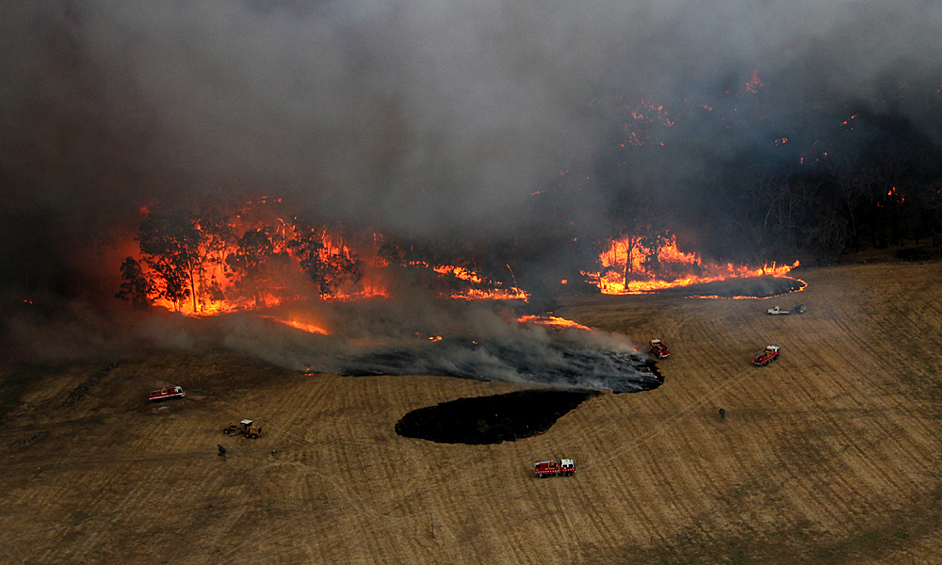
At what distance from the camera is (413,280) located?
36.4 metres

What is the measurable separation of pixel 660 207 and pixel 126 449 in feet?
89.1

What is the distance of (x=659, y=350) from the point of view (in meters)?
Answer: 27.7

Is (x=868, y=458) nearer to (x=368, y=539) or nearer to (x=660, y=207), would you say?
(x=368, y=539)

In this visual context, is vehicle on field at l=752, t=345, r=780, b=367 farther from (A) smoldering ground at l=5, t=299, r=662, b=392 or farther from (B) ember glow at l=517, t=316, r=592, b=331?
(B) ember glow at l=517, t=316, r=592, b=331

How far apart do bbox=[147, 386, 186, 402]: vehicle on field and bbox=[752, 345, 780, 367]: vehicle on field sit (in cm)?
1955

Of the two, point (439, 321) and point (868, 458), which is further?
point (439, 321)

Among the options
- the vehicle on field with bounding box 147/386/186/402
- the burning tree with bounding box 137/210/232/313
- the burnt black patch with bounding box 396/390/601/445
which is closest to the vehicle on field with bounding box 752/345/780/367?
the burnt black patch with bounding box 396/390/601/445

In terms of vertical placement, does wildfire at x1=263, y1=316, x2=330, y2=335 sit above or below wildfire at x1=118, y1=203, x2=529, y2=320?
below

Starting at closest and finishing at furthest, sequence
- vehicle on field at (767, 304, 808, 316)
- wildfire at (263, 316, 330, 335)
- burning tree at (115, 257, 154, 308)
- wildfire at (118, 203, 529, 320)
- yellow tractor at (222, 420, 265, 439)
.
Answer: yellow tractor at (222, 420, 265, 439) → vehicle on field at (767, 304, 808, 316) → wildfire at (263, 316, 330, 335) → burning tree at (115, 257, 154, 308) → wildfire at (118, 203, 529, 320)

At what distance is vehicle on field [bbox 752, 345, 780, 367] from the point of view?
26203mm

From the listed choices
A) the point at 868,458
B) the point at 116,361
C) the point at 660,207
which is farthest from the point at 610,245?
the point at 116,361

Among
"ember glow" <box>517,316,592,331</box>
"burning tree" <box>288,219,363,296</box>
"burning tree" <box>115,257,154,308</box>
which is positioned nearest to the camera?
"ember glow" <box>517,316,592,331</box>

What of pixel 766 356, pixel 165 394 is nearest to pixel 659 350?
pixel 766 356

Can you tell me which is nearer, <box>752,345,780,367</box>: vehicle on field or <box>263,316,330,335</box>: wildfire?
<box>752,345,780,367</box>: vehicle on field
